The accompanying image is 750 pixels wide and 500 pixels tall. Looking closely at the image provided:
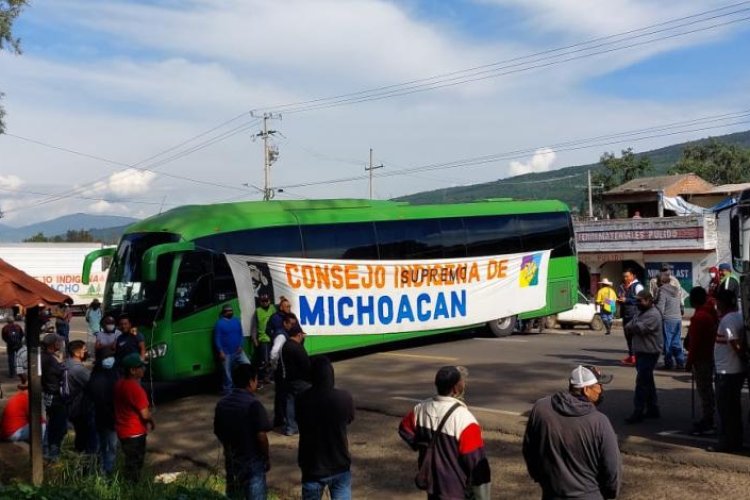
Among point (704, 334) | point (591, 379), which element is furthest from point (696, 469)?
point (591, 379)

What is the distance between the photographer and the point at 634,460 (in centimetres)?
917

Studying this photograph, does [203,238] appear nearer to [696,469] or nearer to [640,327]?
[640,327]

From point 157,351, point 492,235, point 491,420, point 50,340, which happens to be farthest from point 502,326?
point 50,340

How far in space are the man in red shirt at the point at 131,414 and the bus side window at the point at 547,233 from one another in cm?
1455

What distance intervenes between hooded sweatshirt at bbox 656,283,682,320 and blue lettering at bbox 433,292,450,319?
6097mm

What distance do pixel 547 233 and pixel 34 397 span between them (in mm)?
15747

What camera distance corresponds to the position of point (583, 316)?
25.6 metres

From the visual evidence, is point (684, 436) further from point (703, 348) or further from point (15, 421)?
point (15, 421)

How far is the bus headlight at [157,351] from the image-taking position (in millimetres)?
→ 14500

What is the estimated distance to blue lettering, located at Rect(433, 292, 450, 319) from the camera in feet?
65.1

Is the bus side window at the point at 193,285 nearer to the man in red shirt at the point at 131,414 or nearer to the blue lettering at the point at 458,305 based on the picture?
the man in red shirt at the point at 131,414

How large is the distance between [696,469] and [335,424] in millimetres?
4253

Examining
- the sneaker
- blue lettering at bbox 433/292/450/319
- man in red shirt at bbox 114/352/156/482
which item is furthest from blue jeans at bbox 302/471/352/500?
blue lettering at bbox 433/292/450/319

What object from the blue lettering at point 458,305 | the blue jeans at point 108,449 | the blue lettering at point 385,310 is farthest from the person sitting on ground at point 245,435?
the blue lettering at point 458,305
